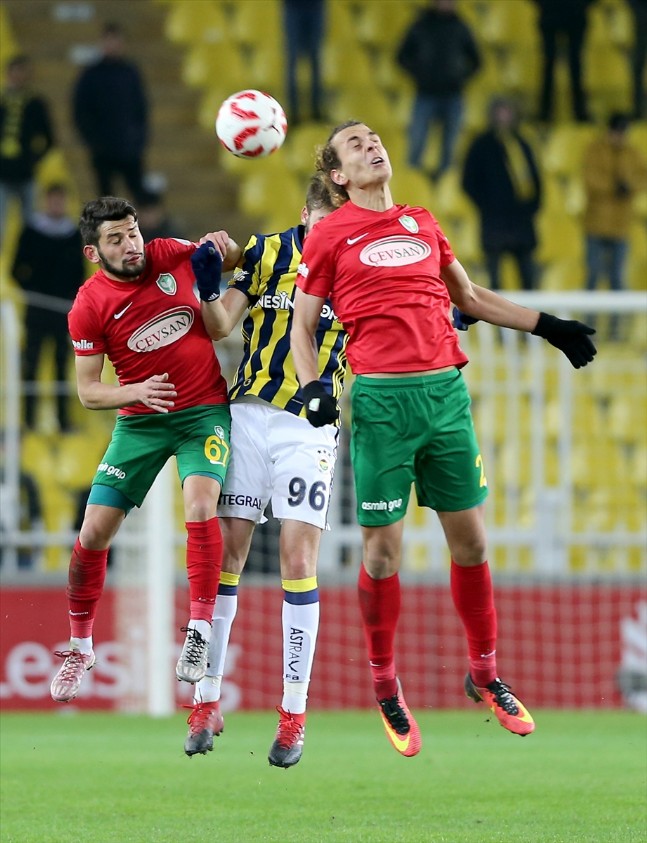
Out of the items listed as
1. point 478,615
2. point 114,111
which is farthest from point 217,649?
point 114,111

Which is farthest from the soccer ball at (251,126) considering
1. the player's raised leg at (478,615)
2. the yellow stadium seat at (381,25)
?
the yellow stadium seat at (381,25)

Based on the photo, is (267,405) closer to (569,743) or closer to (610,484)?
(569,743)

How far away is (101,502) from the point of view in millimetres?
7438

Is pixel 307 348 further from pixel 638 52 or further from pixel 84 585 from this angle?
pixel 638 52

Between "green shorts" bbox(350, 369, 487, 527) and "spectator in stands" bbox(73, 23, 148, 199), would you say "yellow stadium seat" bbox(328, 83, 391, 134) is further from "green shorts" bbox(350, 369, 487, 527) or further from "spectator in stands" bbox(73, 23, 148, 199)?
"green shorts" bbox(350, 369, 487, 527)

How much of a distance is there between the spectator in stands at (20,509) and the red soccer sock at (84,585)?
4819mm

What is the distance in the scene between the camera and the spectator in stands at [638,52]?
1677cm

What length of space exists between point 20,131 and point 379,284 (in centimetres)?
849

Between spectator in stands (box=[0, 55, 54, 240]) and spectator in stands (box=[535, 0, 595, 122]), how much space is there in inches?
192

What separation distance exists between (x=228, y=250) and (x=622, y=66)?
10.5 m

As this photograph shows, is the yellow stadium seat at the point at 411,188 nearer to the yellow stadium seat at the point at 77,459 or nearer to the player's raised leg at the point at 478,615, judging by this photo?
the yellow stadium seat at the point at 77,459

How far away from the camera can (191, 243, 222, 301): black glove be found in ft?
23.1

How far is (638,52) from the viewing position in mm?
16797

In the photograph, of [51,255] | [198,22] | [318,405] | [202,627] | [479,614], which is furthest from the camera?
[198,22]
